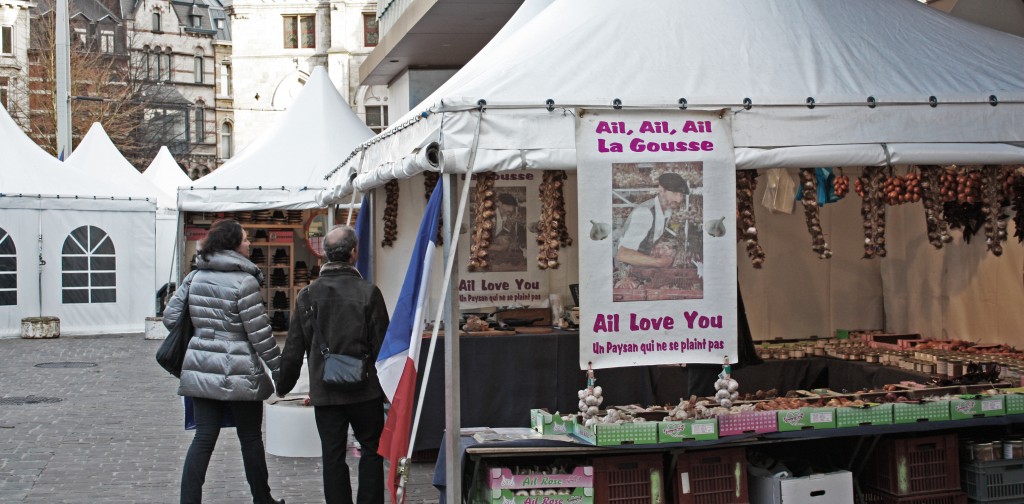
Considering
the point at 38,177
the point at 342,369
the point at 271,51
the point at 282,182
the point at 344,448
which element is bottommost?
the point at 344,448

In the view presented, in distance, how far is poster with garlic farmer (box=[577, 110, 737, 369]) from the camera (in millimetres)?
6043

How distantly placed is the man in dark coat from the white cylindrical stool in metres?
2.44

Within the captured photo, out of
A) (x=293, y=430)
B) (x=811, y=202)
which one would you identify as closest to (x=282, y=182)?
(x=293, y=430)

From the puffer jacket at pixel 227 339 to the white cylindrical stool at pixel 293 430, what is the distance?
2327 millimetres

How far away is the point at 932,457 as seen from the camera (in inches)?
265

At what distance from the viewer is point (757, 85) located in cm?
637

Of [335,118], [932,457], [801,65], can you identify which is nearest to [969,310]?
[932,457]

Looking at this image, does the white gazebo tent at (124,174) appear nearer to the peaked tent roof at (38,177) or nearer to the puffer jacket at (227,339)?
the peaked tent roof at (38,177)

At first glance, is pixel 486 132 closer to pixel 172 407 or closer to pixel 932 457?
pixel 932 457

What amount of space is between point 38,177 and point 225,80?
55.7 m

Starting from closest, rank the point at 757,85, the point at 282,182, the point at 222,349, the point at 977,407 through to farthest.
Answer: the point at 757,85 → the point at 977,407 → the point at 222,349 → the point at 282,182

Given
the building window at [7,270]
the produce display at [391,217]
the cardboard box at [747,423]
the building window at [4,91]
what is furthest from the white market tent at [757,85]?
the building window at [4,91]

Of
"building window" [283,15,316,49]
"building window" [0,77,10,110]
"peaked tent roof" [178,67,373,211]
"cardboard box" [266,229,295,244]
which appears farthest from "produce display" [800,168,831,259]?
"building window" [283,15,316,49]

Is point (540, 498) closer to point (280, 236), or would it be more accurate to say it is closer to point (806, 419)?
point (806, 419)
